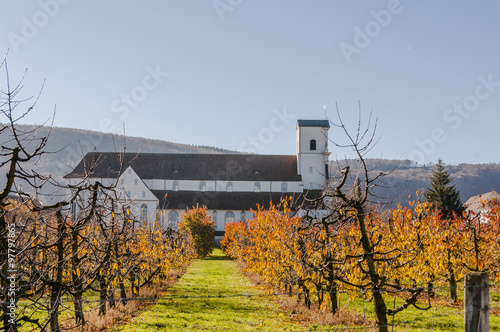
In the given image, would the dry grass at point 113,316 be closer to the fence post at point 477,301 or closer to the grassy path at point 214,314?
the grassy path at point 214,314

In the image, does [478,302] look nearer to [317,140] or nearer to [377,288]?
[377,288]

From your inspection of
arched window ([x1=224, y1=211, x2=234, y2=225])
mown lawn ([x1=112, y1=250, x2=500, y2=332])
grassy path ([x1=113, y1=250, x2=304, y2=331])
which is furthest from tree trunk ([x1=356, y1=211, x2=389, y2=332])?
arched window ([x1=224, y1=211, x2=234, y2=225])

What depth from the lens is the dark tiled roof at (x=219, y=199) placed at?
54.6 m

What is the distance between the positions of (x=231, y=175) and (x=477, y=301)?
56.2m

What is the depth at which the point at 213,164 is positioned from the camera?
6300cm

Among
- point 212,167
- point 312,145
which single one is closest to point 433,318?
point 312,145

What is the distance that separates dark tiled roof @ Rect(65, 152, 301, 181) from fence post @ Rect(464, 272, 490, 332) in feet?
177

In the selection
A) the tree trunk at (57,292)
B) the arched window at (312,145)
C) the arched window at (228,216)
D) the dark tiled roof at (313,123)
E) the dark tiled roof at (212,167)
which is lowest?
the arched window at (228,216)

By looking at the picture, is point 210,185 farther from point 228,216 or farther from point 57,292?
point 57,292

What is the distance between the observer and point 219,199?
187 feet

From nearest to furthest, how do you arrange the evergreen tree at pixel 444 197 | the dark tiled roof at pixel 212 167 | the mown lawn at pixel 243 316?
1. the mown lawn at pixel 243 316
2. the evergreen tree at pixel 444 197
3. the dark tiled roof at pixel 212 167

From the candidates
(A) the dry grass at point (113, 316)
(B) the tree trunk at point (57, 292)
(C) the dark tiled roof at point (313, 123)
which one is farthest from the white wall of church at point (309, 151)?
(B) the tree trunk at point (57, 292)

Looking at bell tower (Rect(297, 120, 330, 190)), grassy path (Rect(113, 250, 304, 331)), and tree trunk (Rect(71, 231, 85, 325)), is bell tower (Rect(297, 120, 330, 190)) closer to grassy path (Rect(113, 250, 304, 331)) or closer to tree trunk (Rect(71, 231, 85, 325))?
grassy path (Rect(113, 250, 304, 331))

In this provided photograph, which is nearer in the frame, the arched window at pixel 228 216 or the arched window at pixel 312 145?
the arched window at pixel 228 216
